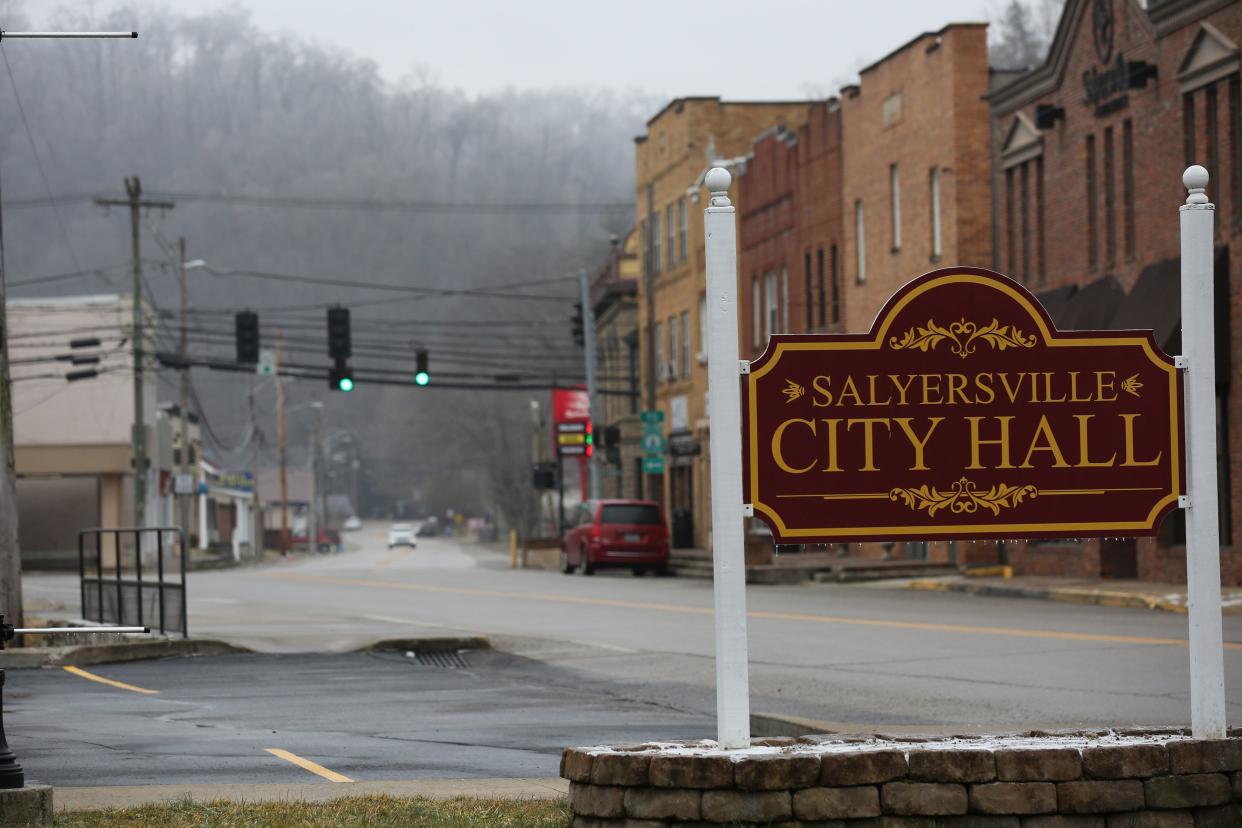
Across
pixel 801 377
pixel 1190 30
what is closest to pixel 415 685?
pixel 801 377

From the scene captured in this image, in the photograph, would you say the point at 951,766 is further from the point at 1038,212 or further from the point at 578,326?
the point at 578,326

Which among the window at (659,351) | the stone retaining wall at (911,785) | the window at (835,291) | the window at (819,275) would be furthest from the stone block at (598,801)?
the window at (659,351)

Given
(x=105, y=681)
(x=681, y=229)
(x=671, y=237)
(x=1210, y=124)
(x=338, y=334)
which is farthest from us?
(x=671, y=237)

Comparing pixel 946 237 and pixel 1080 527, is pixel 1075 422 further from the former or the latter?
pixel 946 237

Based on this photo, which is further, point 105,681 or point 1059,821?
→ point 105,681

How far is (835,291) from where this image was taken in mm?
47156

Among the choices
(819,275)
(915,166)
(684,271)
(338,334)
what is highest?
(915,166)

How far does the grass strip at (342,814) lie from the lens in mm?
8367

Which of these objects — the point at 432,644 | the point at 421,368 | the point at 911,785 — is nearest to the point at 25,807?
the point at 911,785

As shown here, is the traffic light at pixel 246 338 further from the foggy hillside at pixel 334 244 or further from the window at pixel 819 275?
Result: the foggy hillside at pixel 334 244

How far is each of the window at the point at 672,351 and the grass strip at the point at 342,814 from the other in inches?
2063

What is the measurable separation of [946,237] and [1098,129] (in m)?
6.21

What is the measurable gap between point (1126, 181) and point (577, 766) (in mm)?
27234

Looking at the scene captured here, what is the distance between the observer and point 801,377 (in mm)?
8250
